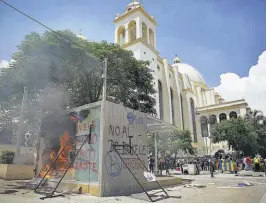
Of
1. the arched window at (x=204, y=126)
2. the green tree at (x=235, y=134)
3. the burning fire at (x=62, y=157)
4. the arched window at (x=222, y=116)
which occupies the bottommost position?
the burning fire at (x=62, y=157)

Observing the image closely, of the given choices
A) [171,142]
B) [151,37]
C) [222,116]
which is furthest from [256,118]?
[151,37]

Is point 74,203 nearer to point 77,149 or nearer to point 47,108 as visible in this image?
point 77,149

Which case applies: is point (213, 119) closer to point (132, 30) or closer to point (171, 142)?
point (171, 142)

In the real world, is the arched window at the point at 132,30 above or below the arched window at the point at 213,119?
above

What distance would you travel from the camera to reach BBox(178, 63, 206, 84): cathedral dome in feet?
184

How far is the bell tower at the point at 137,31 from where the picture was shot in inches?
1382

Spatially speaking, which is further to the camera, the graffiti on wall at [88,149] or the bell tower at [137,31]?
the bell tower at [137,31]

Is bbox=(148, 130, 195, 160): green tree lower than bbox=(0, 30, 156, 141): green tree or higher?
lower

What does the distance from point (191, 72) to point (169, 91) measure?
19930 mm

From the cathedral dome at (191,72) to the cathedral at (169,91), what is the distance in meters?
6.93

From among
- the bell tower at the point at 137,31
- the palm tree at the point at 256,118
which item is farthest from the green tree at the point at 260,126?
the bell tower at the point at 137,31

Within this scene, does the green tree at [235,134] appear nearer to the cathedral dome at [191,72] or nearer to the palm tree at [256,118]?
the palm tree at [256,118]

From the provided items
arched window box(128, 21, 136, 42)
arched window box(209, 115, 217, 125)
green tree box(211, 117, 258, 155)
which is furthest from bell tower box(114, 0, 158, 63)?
arched window box(209, 115, 217, 125)

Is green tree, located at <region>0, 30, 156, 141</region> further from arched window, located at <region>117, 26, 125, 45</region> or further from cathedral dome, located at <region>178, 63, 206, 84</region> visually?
cathedral dome, located at <region>178, 63, 206, 84</region>
